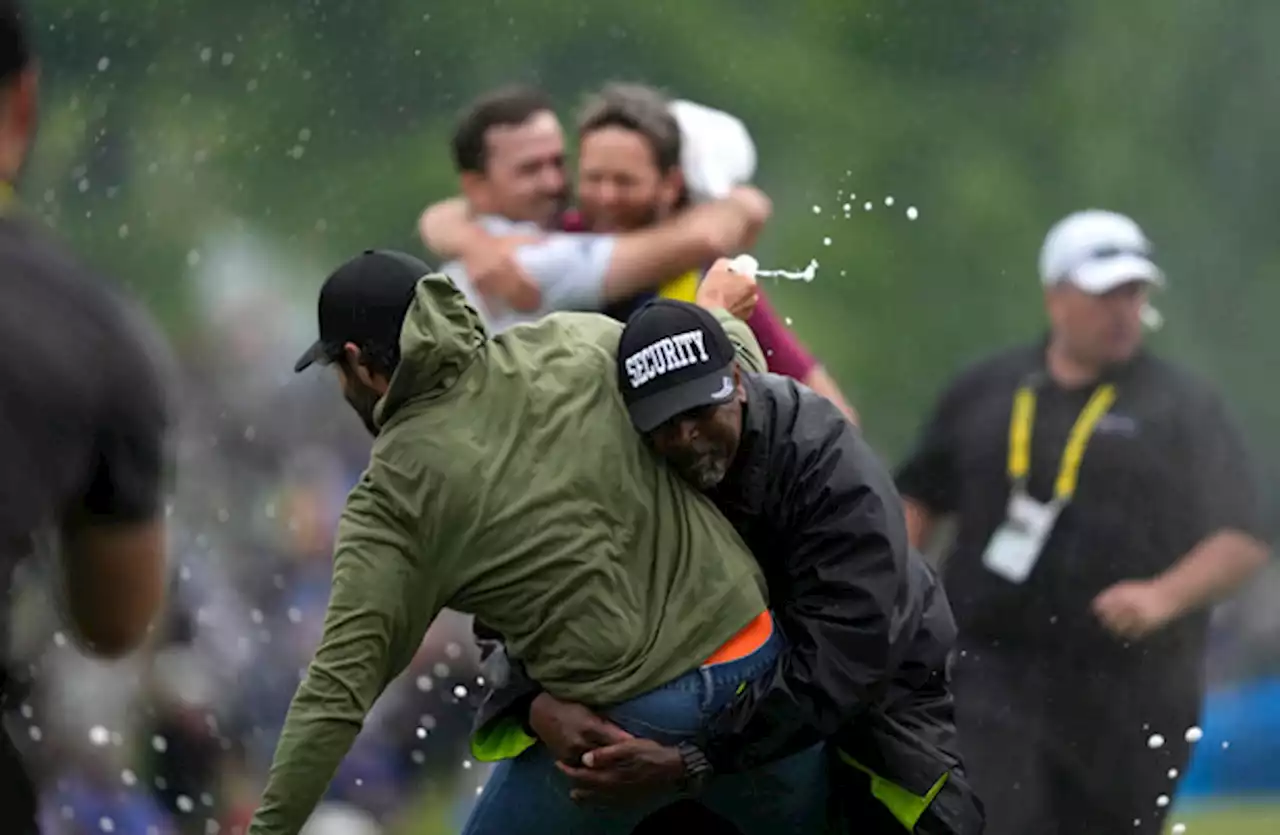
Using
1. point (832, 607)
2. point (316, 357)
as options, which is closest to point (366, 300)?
point (316, 357)

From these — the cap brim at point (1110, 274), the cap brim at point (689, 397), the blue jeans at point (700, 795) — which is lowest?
the blue jeans at point (700, 795)

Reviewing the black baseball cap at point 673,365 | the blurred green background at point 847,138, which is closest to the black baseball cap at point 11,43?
the black baseball cap at point 673,365

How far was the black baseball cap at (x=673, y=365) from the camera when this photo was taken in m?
3.66

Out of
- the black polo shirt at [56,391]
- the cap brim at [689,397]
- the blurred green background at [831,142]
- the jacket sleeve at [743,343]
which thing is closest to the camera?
the black polo shirt at [56,391]

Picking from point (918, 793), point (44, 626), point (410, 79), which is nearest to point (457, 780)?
point (44, 626)

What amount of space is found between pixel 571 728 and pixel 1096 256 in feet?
9.95

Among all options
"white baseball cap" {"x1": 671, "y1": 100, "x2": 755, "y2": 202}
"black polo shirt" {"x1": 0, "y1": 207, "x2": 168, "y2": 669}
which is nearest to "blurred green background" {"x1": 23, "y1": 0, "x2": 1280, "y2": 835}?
"white baseball cap" {"x1": 671, "y1": 100, "x2": 755, "y2": 202}

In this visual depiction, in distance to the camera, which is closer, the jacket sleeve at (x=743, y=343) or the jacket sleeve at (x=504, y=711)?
the jacket sleeve at (x=504, y=711)

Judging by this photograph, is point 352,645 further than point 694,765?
No

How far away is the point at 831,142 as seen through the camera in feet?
25.7

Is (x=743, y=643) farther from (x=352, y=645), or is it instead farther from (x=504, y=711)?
(x=352, y=645)

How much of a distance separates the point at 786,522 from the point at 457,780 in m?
3.81

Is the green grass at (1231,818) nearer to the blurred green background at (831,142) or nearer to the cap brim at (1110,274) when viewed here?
the blurred green background at (831,142)

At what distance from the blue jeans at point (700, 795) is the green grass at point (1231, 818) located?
11.8ft
